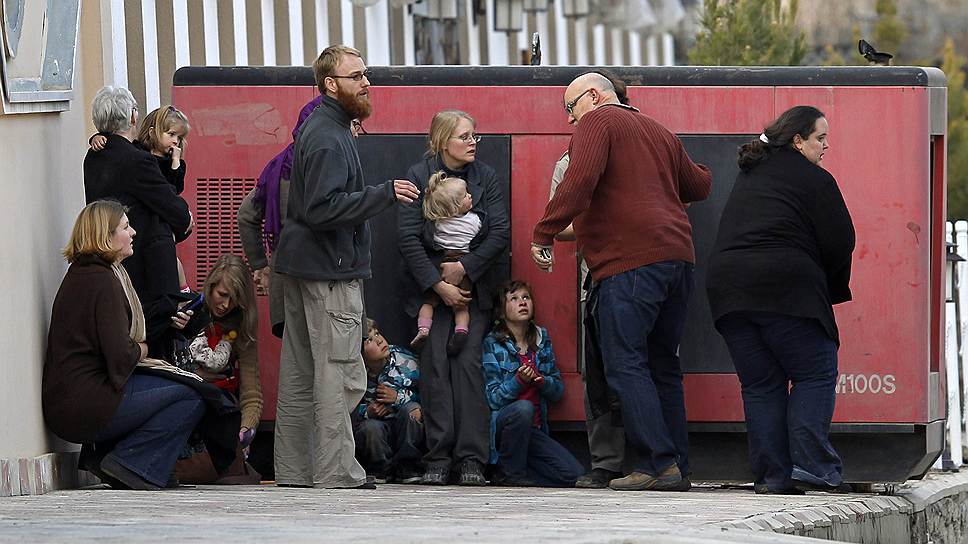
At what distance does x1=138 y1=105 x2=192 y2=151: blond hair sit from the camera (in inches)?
386

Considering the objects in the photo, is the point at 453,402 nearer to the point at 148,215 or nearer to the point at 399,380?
the point at 399,380

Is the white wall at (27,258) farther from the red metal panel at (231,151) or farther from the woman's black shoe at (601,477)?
the woman's black shoe at (601,477)

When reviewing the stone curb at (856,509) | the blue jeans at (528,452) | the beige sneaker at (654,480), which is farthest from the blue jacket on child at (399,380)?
the stone curb at (856,509)

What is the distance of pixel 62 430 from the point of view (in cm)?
902

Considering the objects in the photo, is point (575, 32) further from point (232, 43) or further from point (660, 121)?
A: point (660, 121)

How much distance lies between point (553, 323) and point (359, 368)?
1.34 metres

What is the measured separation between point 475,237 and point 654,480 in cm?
147

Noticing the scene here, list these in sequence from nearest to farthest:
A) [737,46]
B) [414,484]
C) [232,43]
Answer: [414,484]
[232,43]
[737,46]

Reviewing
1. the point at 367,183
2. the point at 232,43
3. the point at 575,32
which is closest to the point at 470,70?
the point at 367,183

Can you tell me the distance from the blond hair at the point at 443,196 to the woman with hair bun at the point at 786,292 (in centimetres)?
123

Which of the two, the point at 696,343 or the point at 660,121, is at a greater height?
the point at 660,121

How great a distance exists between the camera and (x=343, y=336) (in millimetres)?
9219

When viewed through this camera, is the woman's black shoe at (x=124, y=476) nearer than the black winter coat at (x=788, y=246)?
Yes

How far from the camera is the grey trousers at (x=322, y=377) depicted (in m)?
9.21
